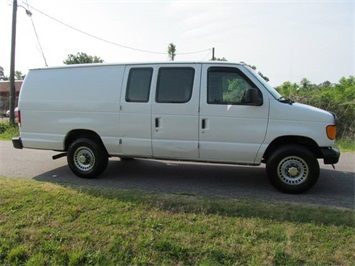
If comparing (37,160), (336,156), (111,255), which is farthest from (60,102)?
(336,156)

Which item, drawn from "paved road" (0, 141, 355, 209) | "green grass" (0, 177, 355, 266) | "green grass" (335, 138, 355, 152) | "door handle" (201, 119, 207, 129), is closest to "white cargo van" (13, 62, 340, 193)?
"door handle" (201, 119, 207, 129)

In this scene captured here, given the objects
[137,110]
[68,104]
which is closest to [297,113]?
[137,110]

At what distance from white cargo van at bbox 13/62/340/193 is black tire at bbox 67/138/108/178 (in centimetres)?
2

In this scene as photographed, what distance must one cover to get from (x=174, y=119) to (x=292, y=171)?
2158 millimetres

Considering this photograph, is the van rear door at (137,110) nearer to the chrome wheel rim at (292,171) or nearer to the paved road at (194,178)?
the paved road at (194,178)

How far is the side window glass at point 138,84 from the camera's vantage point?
19.6 feet

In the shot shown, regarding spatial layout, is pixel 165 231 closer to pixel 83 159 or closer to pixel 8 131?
pixel 83 159

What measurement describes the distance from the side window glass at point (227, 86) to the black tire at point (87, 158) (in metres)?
2.32

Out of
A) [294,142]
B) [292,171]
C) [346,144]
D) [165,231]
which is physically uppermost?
[294,142]

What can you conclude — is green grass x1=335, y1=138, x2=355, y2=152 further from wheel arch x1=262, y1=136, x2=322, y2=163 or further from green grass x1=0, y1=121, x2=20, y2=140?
green grass x1=0, y1=121, x2=20, y2=140

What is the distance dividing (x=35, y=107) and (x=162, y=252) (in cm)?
439

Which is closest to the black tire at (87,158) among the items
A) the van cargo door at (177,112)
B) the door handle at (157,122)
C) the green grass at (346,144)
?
the van cargo door at (177,112)

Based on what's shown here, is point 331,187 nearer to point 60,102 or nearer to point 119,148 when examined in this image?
point 119,148

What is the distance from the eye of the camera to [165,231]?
12.8 feet
